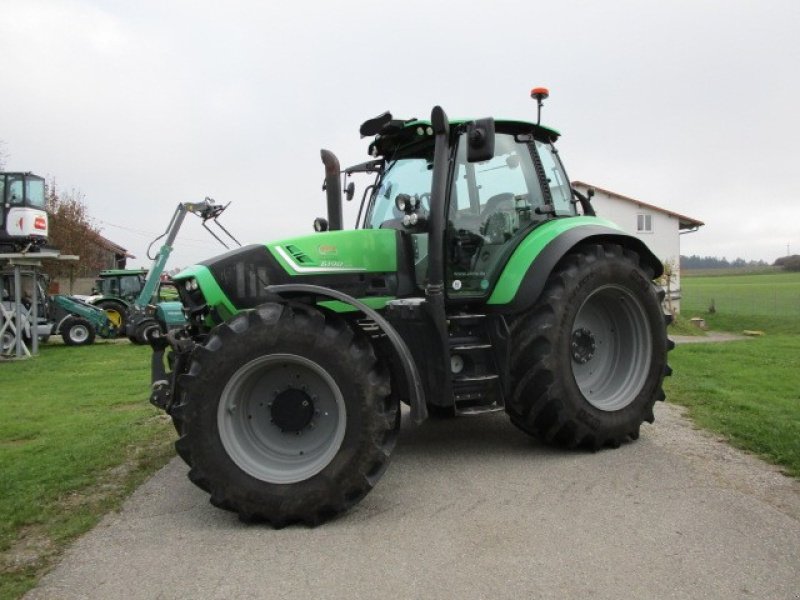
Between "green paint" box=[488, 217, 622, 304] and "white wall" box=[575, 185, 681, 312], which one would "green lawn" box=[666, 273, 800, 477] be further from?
"white wall" box=[575, 185, 681, 312]

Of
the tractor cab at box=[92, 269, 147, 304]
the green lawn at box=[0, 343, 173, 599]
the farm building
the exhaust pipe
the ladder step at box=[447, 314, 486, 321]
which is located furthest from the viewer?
the farm building

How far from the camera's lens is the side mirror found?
434 centimetres

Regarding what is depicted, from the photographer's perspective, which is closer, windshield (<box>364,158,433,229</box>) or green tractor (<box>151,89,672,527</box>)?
green tractor (<box>151,89,672,527</box>)

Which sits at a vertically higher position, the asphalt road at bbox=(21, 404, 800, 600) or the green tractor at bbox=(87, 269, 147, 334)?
the green tractor at bbox=(87, 269, 147, 334)

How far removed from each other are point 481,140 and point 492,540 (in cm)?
244

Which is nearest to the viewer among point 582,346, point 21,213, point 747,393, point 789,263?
point 582,346

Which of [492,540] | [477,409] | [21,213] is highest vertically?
[21,213]

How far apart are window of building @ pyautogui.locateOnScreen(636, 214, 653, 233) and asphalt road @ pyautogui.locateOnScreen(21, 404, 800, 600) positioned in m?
32.2

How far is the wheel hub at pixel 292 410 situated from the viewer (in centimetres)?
418

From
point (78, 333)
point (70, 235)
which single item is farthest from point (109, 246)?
point (78, 333)

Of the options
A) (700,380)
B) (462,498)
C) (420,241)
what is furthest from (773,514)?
(700,380)

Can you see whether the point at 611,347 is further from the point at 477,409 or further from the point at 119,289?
the point at 119,289

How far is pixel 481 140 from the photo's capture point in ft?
14.3

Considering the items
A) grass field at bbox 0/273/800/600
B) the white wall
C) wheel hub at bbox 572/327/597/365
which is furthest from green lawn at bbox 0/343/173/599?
the white wall
